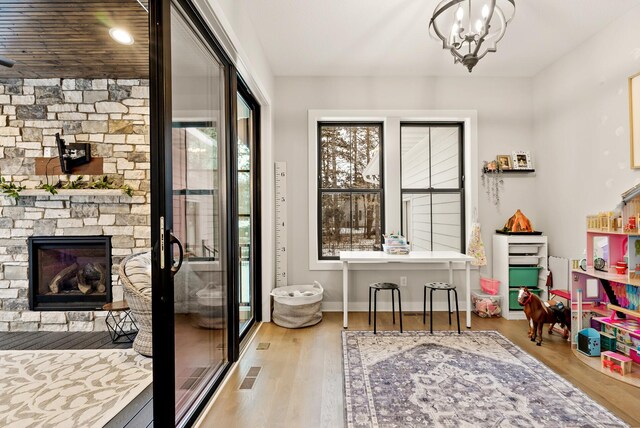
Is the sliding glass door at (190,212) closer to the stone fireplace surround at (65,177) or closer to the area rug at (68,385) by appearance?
the area rug at (68,385)

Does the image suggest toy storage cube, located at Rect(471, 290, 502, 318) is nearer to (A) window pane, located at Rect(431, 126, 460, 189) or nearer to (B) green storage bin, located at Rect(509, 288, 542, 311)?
A: (B) green storage bin, located at Rect(509, 288, 542, 311)

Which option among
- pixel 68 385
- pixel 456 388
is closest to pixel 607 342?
pixel 456 388

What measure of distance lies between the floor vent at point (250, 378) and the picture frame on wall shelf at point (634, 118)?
3.50m

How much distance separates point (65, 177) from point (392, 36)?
3.68m

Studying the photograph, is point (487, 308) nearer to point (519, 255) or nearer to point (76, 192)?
point (519, 255)

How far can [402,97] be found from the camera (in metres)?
4.04

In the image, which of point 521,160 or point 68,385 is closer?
point 68,385

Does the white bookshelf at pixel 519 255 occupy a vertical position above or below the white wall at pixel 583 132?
below

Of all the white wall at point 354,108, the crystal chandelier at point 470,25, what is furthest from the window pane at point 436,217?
the crystal chandelier at point 470,25

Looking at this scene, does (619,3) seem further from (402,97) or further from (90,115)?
(90,115)

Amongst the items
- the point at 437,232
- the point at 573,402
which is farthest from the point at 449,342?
the point at 437,232

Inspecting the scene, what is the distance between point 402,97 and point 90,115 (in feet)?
11.7

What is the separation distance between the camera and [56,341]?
323 cm

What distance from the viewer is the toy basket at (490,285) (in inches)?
152
